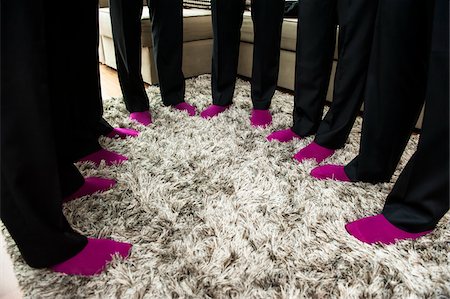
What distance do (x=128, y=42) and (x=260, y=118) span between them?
1.95ft

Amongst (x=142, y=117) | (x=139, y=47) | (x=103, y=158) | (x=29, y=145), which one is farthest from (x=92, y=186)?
(x=139, y=47)

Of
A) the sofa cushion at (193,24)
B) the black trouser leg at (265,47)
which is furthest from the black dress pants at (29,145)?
the sofa cushion at (193,24)

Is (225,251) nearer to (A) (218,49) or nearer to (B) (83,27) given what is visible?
(B) (83,27)

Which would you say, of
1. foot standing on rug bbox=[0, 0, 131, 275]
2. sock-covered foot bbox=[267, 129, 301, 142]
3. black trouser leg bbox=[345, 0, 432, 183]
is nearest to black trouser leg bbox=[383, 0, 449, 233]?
black trouser leg bbox=[345, 0, 432, 183]

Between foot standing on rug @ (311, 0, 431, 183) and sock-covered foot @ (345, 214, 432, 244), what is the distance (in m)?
0.18

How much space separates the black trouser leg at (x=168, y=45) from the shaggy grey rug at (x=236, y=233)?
0.37 meters

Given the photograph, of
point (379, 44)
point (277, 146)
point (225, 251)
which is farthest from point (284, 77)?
point (225, 251)

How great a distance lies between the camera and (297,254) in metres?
0.65

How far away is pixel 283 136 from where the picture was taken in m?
1.15

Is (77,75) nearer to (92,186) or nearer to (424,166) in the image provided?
(92,186)

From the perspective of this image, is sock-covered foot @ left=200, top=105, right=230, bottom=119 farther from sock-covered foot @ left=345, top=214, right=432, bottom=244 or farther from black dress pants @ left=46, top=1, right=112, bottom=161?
sock-covered foot @ left=345, top=214, right=432, bottom=244

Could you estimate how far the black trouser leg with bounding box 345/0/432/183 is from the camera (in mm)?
643

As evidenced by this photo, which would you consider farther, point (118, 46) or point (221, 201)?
point (118, 46)

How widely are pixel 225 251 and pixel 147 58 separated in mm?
1329
